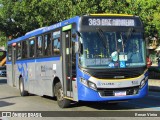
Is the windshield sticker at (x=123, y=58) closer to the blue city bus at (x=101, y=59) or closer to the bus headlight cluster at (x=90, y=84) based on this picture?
the blue city bus at (x=101, y=59)

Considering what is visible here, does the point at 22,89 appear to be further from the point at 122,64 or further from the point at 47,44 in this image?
the point at 122,64

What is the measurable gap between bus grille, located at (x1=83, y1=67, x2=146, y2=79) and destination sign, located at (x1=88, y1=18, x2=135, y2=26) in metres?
1.44

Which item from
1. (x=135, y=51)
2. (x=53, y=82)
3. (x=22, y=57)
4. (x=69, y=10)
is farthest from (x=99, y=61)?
(x=69, y=10)

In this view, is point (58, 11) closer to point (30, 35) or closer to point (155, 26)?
point (155, 26)

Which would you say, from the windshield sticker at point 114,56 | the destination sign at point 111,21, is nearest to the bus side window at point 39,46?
the destination sign at point 111,21

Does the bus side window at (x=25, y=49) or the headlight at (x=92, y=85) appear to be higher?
the bus side window at (x=25, y=49)

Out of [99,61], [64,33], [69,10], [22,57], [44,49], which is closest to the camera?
[99,61]

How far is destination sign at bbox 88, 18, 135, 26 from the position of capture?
1166 cm

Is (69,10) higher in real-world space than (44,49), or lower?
higher

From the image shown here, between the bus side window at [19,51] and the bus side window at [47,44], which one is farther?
the bus side window at [19,51]

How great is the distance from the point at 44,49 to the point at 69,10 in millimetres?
10656

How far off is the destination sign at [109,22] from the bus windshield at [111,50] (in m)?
0.27

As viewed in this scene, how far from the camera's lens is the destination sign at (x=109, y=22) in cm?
1166

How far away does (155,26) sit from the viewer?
28578mm
